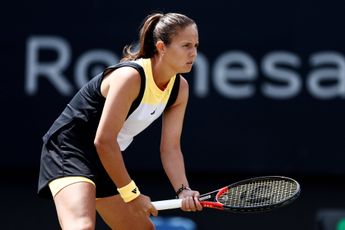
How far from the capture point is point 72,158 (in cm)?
503

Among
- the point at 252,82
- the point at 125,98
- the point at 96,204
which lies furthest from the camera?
Result: the point at 252,82

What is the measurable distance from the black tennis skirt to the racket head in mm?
485

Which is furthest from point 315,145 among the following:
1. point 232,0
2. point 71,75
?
point 71,75

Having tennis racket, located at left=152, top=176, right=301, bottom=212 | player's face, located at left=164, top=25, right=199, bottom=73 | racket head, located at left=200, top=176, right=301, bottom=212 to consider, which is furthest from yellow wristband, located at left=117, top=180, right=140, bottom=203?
player's face, located at left=164, top=25, right=199, bottom=73

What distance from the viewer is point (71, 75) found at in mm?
6910

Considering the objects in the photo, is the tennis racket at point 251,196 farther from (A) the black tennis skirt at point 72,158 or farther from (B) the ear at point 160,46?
(B) the ear at point 160,46

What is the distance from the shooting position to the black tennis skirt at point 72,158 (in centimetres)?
501

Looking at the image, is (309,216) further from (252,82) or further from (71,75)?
(71,75)

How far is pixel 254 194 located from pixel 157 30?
0.88m

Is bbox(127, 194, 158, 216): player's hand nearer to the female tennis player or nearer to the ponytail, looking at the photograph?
the female tennis player

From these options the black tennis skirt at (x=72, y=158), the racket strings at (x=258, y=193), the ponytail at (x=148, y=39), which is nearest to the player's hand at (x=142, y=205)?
the black tennis skirt at (x=72, y=158)

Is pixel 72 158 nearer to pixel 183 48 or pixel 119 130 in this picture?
pixel 119 130

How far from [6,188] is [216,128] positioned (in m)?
1.40

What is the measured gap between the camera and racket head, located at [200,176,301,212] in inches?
198
